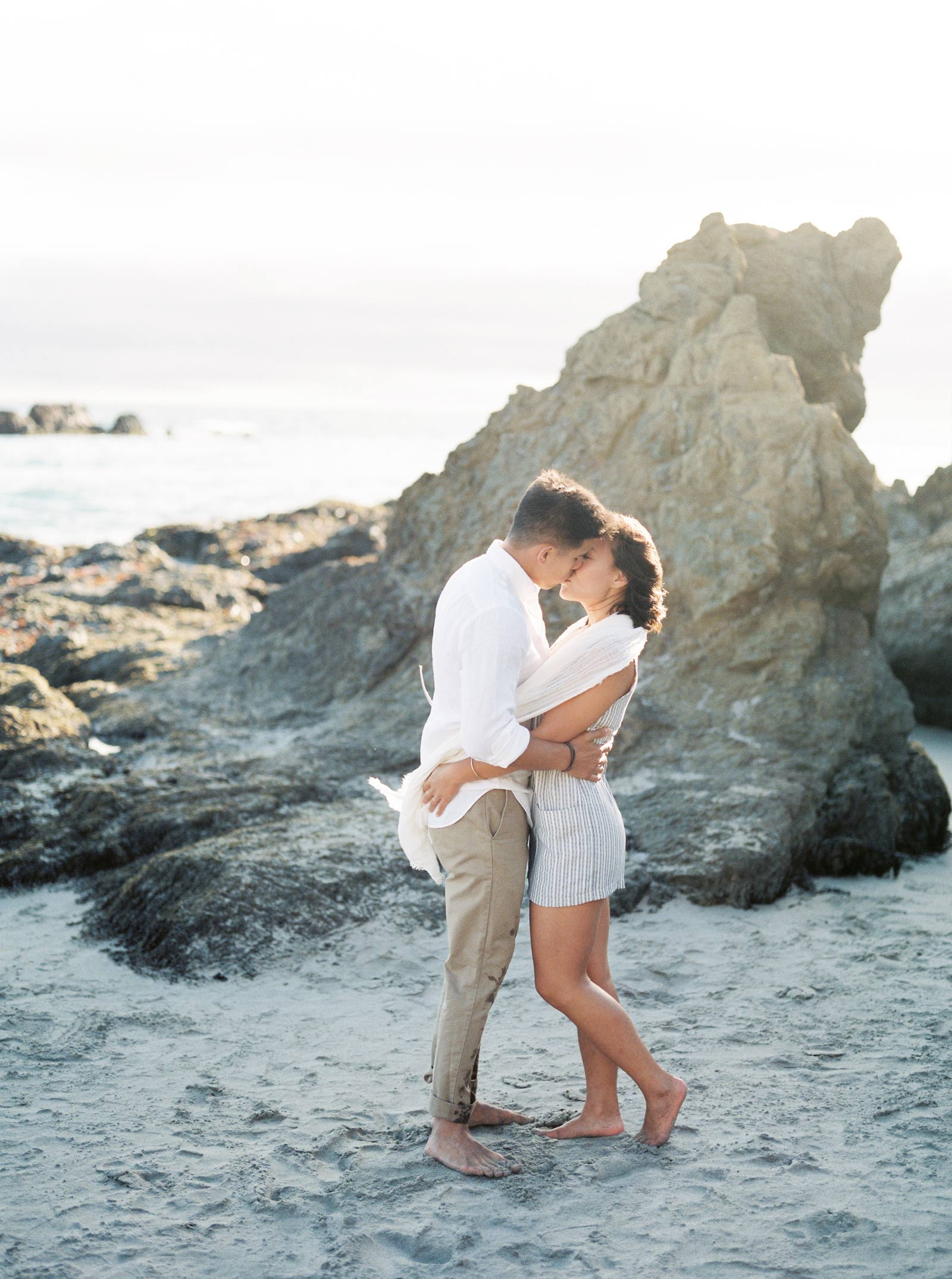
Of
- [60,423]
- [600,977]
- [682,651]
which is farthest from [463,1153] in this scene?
[60,423]

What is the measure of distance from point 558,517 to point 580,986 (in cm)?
146

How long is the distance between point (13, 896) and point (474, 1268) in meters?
3.89

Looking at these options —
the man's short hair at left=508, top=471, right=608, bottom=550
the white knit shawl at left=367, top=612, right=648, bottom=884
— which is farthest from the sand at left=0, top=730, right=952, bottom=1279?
the man's short hair at left=508, top=471, right=608, bottom=550

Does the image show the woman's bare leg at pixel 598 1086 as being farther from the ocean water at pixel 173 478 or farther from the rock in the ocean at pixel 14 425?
the rock in the ocean at pixel 14 425

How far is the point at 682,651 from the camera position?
23.5ft

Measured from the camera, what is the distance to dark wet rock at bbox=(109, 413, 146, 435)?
238 feet

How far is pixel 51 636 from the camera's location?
34.6 feet

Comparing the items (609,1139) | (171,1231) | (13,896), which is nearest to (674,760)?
(609,1139)

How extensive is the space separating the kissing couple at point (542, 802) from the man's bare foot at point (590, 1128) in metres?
0.13

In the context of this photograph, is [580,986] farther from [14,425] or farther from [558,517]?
[14,425]

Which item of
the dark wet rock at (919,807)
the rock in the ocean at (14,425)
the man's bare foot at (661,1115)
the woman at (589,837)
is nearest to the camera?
the woman at (589,837)

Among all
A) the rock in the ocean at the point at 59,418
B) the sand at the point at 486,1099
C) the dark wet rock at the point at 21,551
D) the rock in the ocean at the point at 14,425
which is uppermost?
the rock in the ocean at the point at 59,418

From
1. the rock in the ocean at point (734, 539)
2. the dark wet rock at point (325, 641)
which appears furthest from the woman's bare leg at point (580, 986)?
the dark wet rock at point (325, 641)

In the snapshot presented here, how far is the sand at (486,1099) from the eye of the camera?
3080 millimetres
